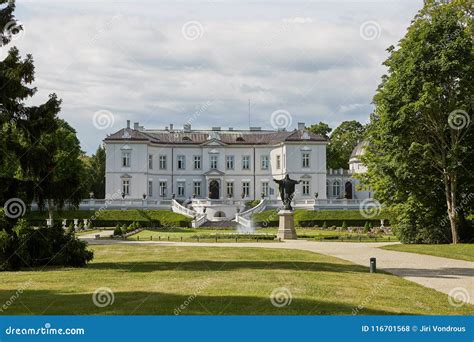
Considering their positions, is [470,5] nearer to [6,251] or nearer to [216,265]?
[216,265]

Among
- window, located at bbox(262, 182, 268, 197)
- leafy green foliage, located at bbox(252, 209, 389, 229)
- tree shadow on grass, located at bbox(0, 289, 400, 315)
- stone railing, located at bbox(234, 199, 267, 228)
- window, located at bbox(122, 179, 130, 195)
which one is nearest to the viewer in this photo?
tree shadow on grass, located at bbox(0, 289, 400, 315)

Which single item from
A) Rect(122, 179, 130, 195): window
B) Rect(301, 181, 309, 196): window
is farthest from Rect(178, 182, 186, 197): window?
Rect(301, 181, 309, 196): window

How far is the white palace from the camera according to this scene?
69.1 meters

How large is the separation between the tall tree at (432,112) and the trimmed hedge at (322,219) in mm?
23048

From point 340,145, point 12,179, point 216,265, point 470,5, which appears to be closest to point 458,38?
point 470,5

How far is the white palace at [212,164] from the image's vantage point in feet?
227

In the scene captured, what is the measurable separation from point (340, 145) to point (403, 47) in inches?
2458

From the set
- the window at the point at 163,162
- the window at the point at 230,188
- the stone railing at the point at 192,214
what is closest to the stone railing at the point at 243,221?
the stone railing at the point at 192,214

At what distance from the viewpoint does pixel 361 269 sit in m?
18.6

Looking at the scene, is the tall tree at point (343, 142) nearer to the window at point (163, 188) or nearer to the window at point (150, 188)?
the window at point (163, 188)

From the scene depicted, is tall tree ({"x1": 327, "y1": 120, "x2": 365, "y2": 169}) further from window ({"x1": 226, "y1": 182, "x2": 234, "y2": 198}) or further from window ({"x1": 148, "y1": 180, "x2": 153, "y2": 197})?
window ({"x1": 148, "y1": 180, "x2": 153, "y2": 197})

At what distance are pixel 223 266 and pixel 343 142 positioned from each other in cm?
7536

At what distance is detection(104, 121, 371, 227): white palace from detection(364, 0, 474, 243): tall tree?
3760cm

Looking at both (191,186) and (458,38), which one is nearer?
(458,38)
